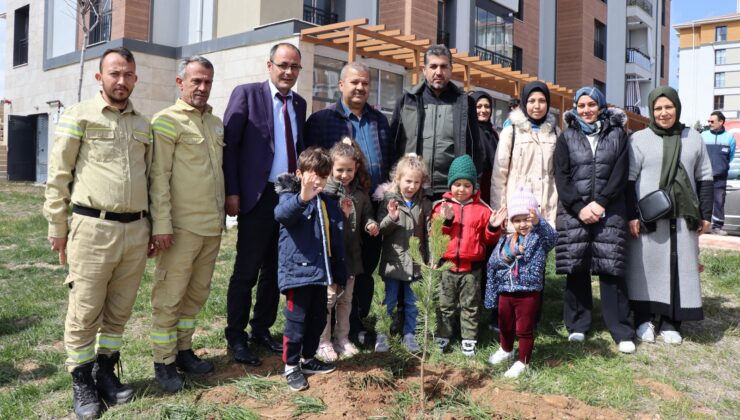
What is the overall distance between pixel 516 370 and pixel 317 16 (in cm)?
1295

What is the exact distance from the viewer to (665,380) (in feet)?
12.7

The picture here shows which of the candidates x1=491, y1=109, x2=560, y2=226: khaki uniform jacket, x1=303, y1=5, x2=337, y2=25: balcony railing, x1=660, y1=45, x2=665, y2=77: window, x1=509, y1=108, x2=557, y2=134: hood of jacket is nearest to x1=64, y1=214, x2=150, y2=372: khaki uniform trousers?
x1=491, y1=109, x2=560, y2=226: khaki uniform jacket

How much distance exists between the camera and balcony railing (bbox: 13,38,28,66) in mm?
21470

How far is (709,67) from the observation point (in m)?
61.5

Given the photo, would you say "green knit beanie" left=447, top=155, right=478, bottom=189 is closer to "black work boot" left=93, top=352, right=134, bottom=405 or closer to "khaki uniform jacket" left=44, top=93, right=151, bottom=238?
"khaki uniform jacket" left=44, top=93, right=151, bottom=238

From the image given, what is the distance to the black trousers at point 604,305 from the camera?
4.59 m

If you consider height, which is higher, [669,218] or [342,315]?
[669,218]

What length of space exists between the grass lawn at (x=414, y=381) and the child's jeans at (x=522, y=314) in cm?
20

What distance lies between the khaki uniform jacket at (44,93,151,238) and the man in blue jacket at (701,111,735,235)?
988 cm

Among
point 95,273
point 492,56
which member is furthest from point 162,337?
point 492,56

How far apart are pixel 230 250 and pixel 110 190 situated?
18.4 feet

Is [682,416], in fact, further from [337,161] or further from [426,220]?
[337,161]

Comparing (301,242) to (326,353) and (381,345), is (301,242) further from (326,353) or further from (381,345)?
(381,345)

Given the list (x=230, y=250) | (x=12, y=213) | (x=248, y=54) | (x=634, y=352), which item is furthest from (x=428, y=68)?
(x=12, y=213)
